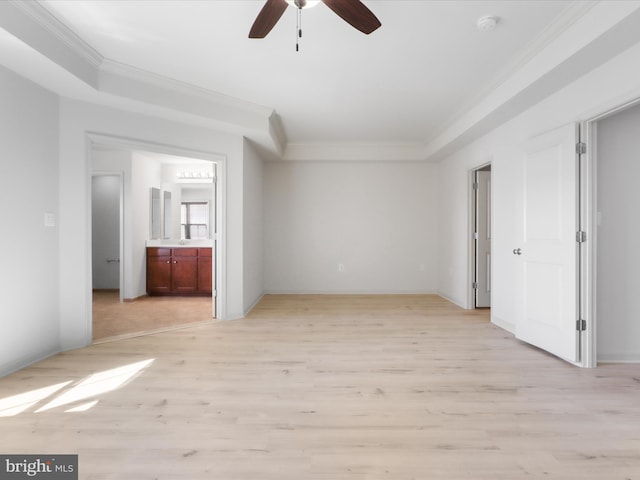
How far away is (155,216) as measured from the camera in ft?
21.0

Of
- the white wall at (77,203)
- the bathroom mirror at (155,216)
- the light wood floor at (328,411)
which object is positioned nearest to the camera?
the light wood floor at (328,411)

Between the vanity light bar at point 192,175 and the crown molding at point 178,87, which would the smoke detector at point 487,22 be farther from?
the vanity light bar at point 192,175

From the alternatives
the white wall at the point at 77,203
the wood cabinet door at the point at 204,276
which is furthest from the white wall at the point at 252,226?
the white wall at the point at 77,203

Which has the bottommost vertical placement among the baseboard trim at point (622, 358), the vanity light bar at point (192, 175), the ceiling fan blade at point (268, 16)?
the baseboard trim at point (622, 358)

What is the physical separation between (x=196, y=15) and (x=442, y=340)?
3.62 metres

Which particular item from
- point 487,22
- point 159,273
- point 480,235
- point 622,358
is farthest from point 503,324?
point 159,273

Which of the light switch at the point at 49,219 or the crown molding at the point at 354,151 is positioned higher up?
the crown molding at the point at 354,151

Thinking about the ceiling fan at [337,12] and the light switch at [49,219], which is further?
the light switch at [49,219]

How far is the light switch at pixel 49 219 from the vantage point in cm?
314

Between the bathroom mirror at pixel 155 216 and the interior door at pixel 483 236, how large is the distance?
5414 millimetres

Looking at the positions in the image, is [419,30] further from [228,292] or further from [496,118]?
[228,292]

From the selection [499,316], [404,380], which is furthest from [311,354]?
[499,316]

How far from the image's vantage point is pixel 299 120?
4.84 metres

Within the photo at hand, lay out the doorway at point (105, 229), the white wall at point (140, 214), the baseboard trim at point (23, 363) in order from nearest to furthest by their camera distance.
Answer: the baseboard trim at point (23, 363)
the white wall at point (140, 214)
the doorway at point (105, 229)
